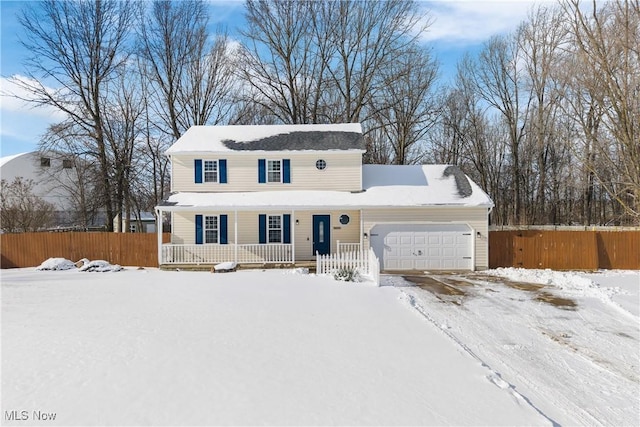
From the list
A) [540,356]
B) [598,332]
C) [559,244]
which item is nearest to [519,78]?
[559,244]

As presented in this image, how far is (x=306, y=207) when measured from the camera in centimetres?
1579

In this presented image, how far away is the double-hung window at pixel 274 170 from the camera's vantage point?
17.6m

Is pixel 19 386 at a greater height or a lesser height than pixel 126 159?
lesser

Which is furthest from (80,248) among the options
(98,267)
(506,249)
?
(506,249)

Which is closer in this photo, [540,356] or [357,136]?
[540,356]

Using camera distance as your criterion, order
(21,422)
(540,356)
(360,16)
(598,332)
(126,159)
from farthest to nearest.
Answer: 1. (360,16)
2. (126,159)
3. (598,332)
4. (540,356)
5. (21,422)

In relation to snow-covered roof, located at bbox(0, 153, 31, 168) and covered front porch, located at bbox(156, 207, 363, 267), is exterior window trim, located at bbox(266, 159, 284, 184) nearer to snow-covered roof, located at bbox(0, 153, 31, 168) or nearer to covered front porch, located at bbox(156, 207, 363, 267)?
covered front porch, located at bbox(156, 207, 363, 267)

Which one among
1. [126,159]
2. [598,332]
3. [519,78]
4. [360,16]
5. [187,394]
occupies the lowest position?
[598,332]

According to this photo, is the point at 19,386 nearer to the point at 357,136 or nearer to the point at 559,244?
the point at 357,136

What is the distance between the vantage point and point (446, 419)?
13.3ft

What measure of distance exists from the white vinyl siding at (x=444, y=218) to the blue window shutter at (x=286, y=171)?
410 cm

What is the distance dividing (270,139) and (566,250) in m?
14.8

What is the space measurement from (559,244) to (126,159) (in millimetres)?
25469

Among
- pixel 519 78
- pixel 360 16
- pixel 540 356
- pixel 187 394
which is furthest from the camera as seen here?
pixel 519 78
